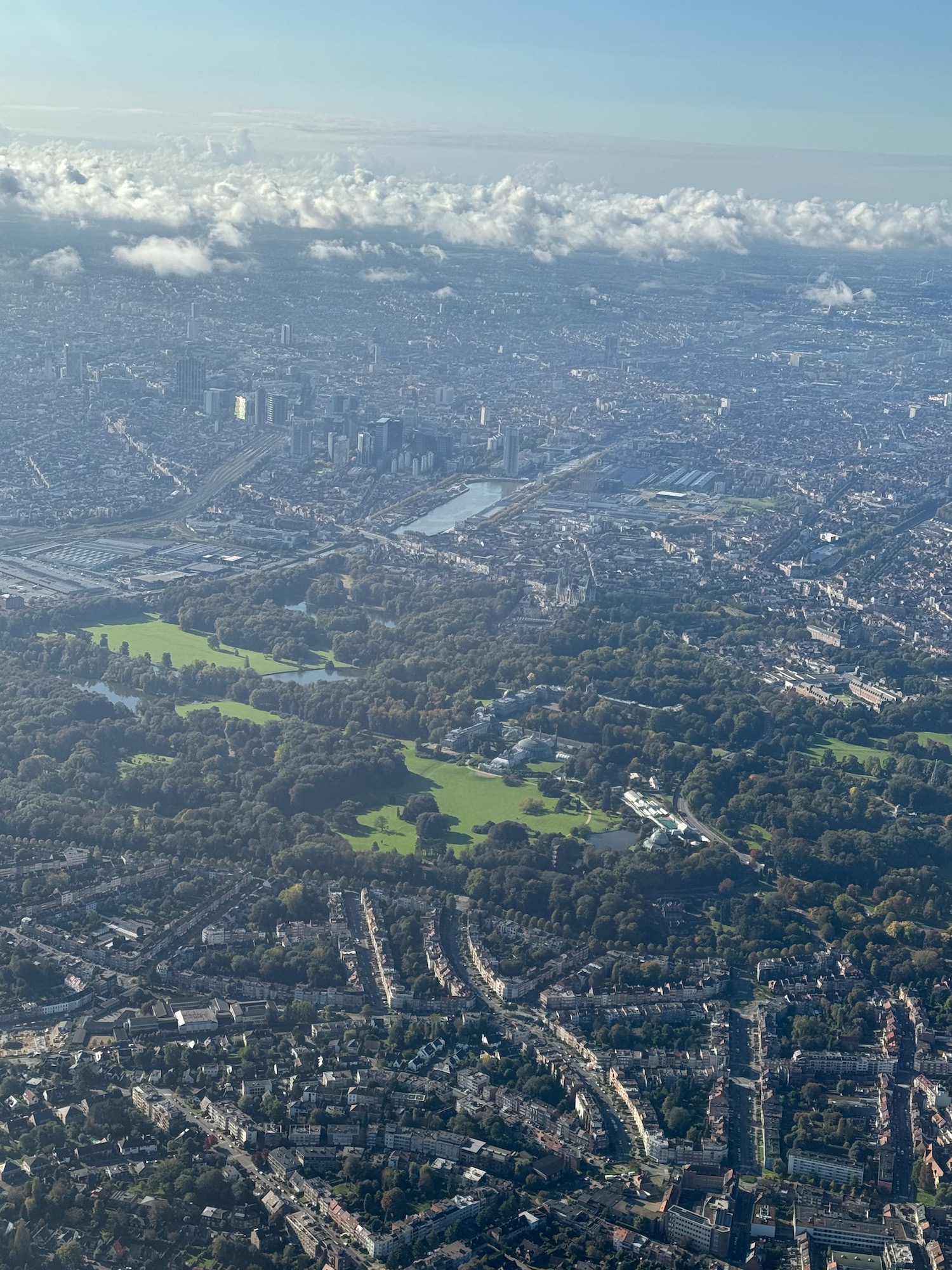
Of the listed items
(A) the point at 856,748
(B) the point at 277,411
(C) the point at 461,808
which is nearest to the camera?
(C) the point at 461,808

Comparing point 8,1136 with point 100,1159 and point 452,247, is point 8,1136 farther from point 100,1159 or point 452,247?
point 452,247

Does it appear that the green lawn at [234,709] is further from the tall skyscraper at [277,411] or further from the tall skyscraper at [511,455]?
the tall skyscraper at [277,411]

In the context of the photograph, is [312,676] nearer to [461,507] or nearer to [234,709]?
[234,709]

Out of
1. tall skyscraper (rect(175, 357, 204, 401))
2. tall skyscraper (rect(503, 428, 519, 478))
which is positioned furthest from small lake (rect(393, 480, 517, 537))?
tall skyscraper (rect(175, 357, 204, 401))

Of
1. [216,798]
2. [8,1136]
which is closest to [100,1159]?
[8,1136]

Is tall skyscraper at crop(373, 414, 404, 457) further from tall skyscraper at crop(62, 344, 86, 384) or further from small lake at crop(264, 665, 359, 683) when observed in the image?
small lake at crop(264, 665, 359, 683)

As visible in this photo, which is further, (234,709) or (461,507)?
(461,507)

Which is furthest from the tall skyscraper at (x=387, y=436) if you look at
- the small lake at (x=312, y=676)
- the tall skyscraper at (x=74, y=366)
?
the small lake at (x=312, y=676)

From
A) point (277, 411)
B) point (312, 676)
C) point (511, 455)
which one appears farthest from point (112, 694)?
point (277, 411)
